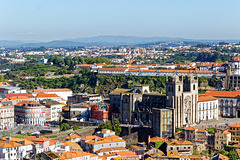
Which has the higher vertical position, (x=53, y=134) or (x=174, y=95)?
(x=174, y=95)

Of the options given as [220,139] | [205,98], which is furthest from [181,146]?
[205,98]

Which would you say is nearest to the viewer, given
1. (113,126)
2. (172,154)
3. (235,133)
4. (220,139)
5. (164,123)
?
(172,154)

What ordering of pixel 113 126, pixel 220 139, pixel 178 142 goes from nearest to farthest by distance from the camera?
pixel 178 142 < pixel 220 139 < pixel 113 126

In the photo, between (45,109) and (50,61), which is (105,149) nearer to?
(45,109)

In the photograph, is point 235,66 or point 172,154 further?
point 235,66

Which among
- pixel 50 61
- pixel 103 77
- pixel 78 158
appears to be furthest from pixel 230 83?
pixel 50 61

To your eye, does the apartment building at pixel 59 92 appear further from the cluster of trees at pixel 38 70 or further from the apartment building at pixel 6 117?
the cluster of trees at pixel 38 70

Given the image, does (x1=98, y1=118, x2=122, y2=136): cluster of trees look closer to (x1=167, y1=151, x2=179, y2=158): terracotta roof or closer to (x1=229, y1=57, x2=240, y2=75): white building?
(x1=167, y1=151, x2=179, y2=158): terracotta roof

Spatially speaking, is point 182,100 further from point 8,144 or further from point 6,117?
point 6,117
